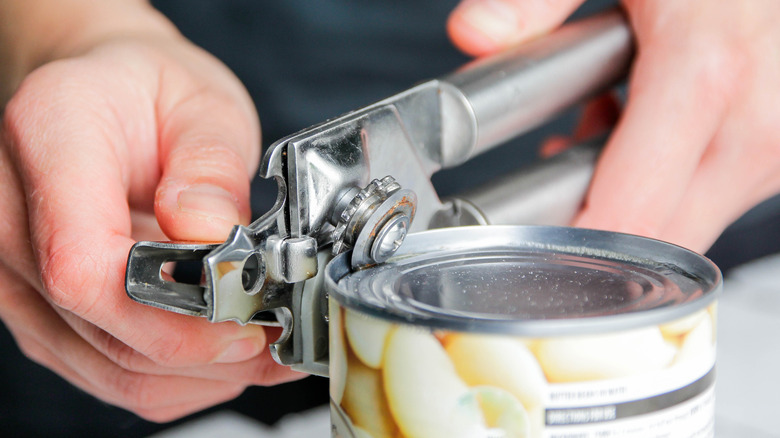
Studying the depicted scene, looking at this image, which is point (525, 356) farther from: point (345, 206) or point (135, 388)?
point (135, 388)

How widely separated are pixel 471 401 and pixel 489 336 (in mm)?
41

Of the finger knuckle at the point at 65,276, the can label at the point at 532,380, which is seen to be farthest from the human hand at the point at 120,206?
the can label at the point at 532,380

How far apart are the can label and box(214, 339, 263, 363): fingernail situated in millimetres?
236

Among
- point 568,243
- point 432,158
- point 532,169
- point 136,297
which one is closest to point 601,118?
point 532,169

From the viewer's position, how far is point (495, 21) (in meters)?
0.93

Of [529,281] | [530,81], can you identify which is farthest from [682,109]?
[529,281]

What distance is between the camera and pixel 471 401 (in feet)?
1.33

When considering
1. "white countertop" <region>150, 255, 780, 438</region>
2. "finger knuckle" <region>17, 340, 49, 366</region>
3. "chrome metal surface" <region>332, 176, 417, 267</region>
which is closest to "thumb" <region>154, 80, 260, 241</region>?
"chrome metal surface" <region>332, 176, 417, 267</region>

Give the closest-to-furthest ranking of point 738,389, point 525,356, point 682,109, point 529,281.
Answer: point 525,356 → point 529,281 → point 682,109 → point 738,389

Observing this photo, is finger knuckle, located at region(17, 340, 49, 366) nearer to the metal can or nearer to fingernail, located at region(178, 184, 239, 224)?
fingernail, located at region(178, 184, 239, 224)

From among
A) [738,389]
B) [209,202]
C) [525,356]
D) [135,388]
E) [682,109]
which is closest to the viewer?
[525,356]

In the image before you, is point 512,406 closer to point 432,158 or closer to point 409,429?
point 409,429

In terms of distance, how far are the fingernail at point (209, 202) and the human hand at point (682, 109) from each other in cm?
40

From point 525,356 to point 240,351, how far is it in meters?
0.33
